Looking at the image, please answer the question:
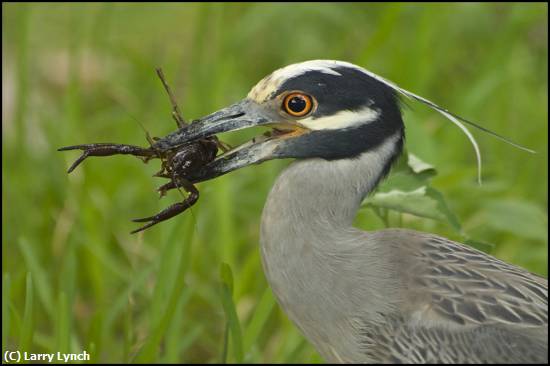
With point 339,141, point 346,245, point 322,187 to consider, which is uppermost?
point 339,141

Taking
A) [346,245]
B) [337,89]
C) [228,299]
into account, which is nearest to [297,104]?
[337,89]

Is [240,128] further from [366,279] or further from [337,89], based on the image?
[366,279]

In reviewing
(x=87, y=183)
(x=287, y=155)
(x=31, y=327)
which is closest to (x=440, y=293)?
→ (x=287, y=155)

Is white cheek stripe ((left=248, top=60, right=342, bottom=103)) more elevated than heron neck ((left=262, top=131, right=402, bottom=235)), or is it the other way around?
white cheek stripe ((left=248, top=60, right=342, bottom=103))

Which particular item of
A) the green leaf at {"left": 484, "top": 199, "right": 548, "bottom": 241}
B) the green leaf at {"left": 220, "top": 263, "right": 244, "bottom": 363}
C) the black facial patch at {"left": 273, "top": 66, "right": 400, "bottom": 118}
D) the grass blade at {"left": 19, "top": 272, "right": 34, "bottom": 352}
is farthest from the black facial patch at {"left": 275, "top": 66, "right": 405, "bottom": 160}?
the green leaf at {"left": 484, "top": 199, "right": 548, "bottom": 241}

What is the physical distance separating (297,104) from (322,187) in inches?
10.1

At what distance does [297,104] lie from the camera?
307cm

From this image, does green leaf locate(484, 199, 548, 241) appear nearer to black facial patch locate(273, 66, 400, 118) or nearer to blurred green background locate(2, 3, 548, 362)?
blurred green background locate(2, 3, 548, 362)

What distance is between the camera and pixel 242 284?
4301mm

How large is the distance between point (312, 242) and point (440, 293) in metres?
0.40

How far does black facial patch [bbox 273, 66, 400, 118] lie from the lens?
305 centimetres

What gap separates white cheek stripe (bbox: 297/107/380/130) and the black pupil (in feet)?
0.11

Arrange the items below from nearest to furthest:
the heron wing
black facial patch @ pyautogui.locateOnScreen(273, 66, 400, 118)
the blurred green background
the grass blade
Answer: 1. the heron wing
2. black facial patch @ pyautogui.locateOnScreen(273, 66, 400, 118)
3. the grass blade
4. the blurred green background

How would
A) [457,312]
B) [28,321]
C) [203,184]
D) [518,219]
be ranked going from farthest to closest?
[518,219] → [203,184] → [28,321] → [457,312]
